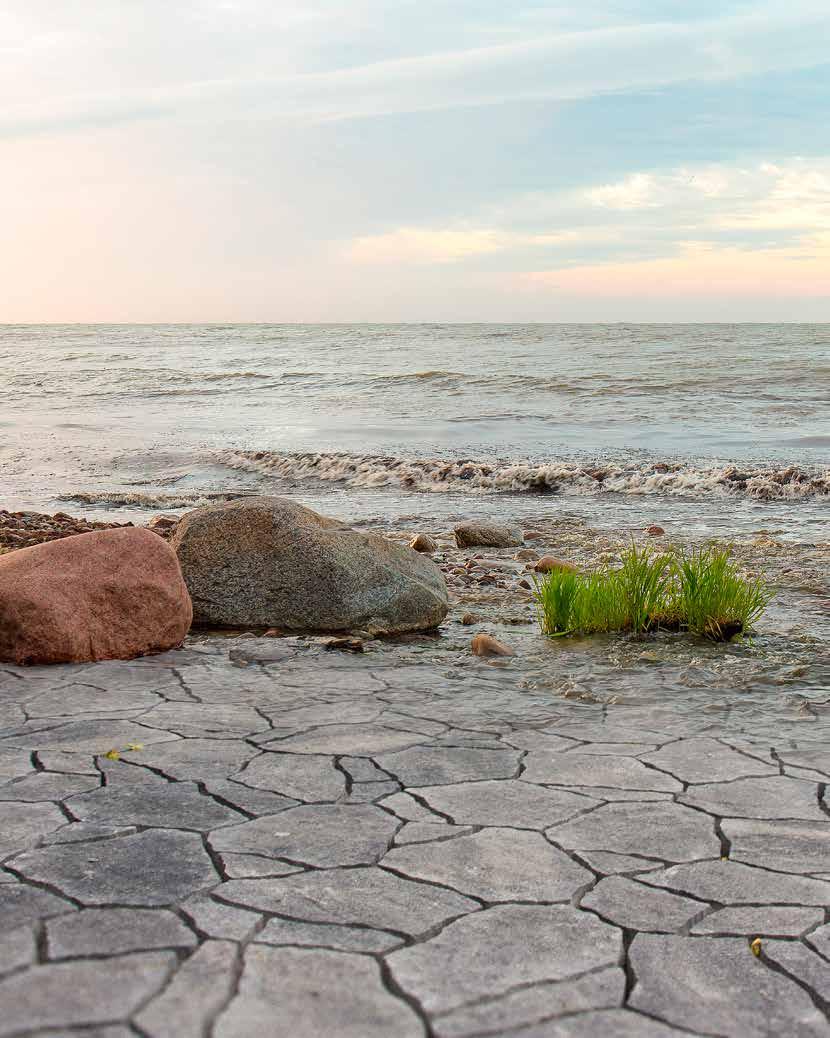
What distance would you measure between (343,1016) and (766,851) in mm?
1398

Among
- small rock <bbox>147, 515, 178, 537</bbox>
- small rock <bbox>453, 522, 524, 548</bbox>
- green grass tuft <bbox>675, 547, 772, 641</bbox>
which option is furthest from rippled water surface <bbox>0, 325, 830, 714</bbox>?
Result: small rock <bbox>147, 515, 178, 537</bbox>

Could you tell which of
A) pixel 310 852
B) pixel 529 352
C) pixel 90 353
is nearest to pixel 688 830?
pixel 310 852

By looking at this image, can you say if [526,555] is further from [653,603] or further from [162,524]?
[162,524]

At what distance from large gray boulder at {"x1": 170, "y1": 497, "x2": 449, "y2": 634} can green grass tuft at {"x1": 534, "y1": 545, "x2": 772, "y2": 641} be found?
0.72 meters

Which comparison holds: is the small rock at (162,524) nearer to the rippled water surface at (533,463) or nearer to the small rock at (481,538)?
the rippled water surface at (533,463)

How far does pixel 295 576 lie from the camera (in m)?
5.95

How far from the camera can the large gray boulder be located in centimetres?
584

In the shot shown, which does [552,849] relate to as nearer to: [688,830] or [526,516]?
[688,830]

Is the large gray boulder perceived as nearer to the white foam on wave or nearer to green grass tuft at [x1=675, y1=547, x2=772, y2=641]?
green grass tuft at [x1=675, y1=547, x2=772, y2=641]

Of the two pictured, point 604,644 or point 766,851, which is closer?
point 766,851

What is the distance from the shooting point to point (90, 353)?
46.5m

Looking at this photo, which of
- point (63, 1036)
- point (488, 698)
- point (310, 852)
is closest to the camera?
point (63, 1036)

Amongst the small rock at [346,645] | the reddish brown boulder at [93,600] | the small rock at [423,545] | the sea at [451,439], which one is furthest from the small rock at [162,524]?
the small rock at [346,645]

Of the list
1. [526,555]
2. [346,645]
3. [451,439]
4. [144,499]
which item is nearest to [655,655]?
[346,645]
